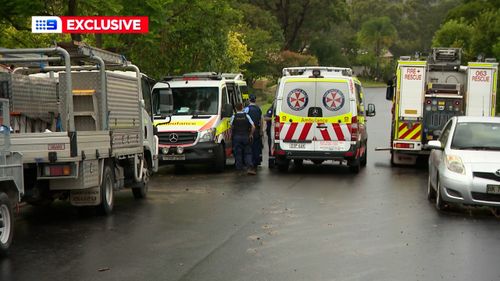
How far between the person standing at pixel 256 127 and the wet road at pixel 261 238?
3081 mm

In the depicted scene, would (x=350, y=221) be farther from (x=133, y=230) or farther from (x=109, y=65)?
(x=109, y=65)

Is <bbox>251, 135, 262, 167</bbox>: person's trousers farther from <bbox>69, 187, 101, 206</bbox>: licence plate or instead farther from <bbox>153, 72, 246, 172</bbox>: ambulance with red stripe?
<bbox>69, 187, 101, 206</bbox>: licence plate

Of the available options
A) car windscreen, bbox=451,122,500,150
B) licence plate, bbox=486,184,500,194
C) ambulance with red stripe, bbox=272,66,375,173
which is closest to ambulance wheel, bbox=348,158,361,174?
ambulance with red stripe, bbox=272,66,375,173

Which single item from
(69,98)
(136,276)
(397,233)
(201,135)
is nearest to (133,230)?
(69,98)

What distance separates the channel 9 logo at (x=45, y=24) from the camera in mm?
17562

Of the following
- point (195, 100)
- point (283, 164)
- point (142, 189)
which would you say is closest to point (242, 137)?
point (283, 164)

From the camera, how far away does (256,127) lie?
59.8ft

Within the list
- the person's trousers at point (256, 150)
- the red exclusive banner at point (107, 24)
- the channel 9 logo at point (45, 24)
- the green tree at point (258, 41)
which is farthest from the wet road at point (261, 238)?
the green tree at point (258, 41)

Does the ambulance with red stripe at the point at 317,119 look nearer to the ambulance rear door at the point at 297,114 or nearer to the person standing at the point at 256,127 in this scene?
the ambulance rear door at the point at 297,114

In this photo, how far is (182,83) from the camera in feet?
61.6

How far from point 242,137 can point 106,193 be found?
6335 millimetres

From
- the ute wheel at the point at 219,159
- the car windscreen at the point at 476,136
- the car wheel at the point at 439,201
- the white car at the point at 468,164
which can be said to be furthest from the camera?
the ute wheel at the point at 219,159

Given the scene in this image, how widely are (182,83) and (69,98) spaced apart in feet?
28.0

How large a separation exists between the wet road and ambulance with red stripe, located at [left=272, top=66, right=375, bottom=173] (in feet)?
6.67
